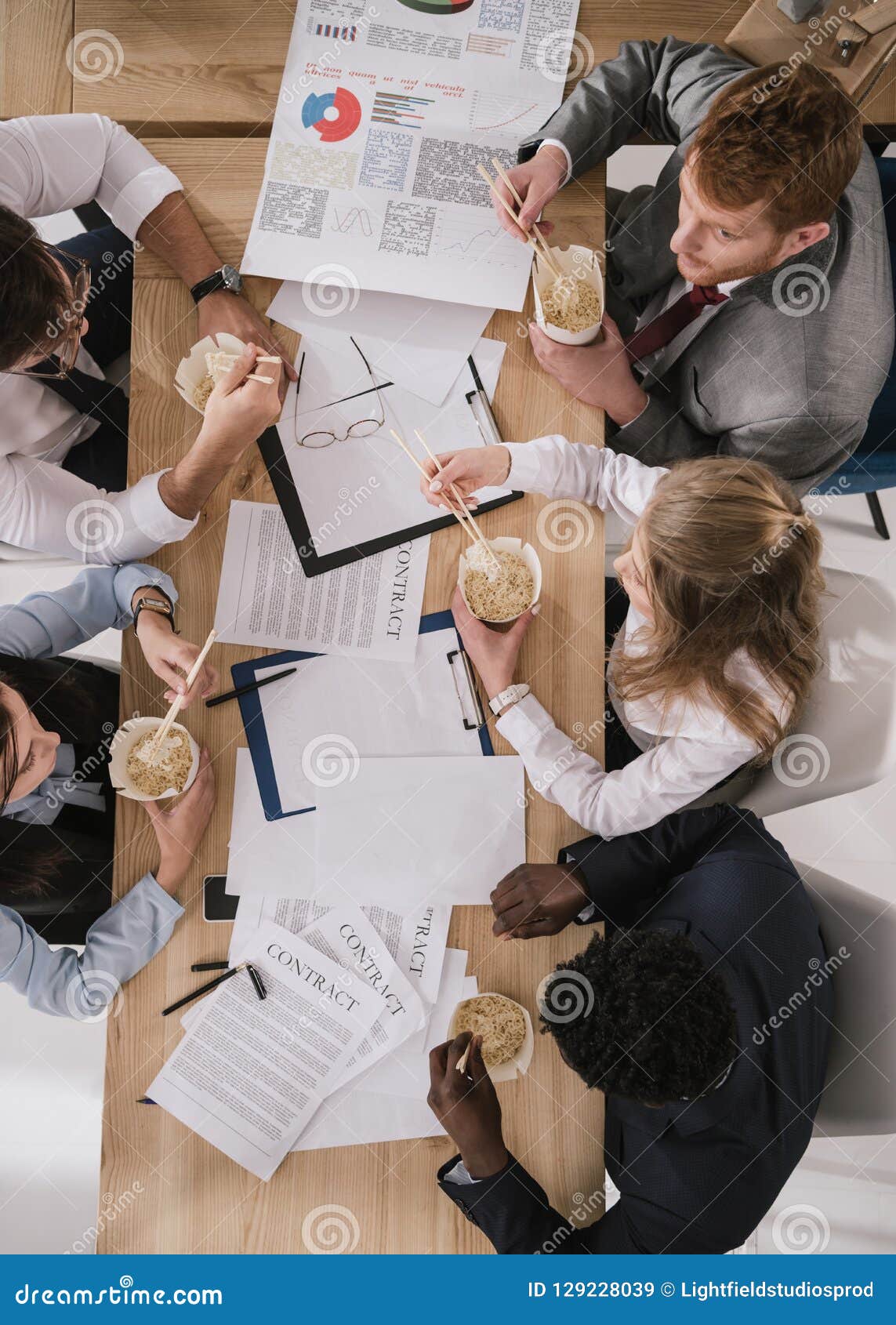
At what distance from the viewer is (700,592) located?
1197 mm

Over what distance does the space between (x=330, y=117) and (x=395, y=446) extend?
1.91ft

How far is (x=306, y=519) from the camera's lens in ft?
4.58

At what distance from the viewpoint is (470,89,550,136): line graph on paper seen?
1.44 metres

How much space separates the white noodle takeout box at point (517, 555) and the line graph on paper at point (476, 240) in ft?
1.60

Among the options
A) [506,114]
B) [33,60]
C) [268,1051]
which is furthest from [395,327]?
[268,1051]

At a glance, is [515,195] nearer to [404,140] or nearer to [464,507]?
[404,140]

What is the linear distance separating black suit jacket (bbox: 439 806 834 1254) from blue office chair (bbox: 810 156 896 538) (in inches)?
30.2

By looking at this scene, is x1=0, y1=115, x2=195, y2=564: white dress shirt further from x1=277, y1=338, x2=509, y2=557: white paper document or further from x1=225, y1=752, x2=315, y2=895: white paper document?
x1=225, y1=752, x2=315, y2=895: white paper document

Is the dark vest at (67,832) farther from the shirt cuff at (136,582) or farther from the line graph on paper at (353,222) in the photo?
the line graph on paper at (353,222)

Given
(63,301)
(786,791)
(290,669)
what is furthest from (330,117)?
(786,791)

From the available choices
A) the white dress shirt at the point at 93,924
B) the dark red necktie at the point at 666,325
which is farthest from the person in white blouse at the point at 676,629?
the white dress shirt at the point at 93,924

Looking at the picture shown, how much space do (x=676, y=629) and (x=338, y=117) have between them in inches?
41.4

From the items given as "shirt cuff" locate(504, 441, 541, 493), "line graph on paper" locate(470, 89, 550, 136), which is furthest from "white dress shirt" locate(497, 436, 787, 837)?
"line graph on paper" locate(470, 89, 550, 136)
